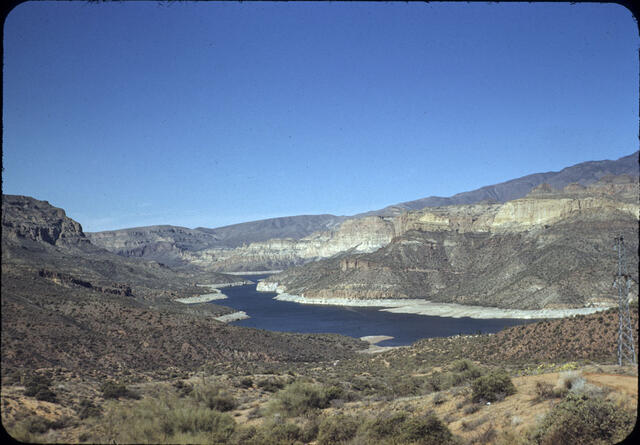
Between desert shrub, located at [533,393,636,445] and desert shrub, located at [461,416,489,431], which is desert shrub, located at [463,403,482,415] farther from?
desert shrub, located at [533,393,636,445]

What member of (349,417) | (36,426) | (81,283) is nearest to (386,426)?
(349,417)

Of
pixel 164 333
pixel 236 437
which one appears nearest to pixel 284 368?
pixel 164 333

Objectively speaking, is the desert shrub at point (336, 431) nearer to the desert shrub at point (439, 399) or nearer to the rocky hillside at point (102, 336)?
the desert shrub at point (439, 399)

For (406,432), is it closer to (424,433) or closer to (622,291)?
(424,433)

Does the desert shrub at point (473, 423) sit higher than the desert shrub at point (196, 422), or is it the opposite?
the desert shrub at point (196, 422)

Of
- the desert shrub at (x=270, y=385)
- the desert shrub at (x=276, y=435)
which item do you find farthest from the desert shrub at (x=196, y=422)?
the desert shrub at (x=270, y=385)

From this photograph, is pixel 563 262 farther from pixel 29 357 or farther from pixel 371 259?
pixel 29 357
